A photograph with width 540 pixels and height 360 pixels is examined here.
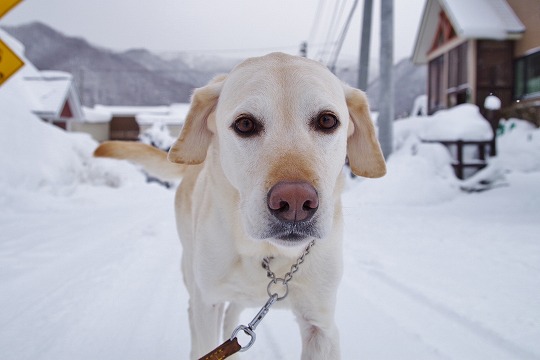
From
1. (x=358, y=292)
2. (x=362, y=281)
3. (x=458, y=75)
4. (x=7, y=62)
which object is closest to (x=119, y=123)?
(x=458, y=75)

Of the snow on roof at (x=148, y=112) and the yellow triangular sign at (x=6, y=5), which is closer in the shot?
the yellow triangular sign at (x=6, y=5)

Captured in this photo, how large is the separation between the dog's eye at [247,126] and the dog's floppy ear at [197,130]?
1.21 feet

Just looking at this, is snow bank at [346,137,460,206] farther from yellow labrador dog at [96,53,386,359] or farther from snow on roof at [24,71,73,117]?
snow on roof at [24,71,73,117]

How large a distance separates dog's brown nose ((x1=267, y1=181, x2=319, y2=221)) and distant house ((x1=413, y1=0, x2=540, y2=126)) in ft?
8.20

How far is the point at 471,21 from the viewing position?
12047mm

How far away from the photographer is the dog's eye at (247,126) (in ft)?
5.36

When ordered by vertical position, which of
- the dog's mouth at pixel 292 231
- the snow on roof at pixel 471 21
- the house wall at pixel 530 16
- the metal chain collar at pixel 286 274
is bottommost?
the metal chain collar at pixel 286 274

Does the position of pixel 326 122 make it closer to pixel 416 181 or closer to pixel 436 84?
pixel 416 181

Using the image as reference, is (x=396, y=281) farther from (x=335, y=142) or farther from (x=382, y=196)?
(x=382, y=196)

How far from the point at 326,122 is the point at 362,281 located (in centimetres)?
226

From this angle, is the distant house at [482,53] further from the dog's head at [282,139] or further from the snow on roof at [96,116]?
the snow on roof at [96,116]

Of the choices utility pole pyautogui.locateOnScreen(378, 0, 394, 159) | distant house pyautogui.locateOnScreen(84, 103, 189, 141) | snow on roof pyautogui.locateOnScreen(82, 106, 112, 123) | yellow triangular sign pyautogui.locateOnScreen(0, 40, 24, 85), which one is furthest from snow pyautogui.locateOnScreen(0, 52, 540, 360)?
snow on roof pyautogui.locateOnScreen(82, 106, 112, 123)

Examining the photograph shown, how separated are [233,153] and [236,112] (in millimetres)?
163

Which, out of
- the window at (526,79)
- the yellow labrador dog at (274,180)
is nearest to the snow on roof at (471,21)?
the window at (526,79)
